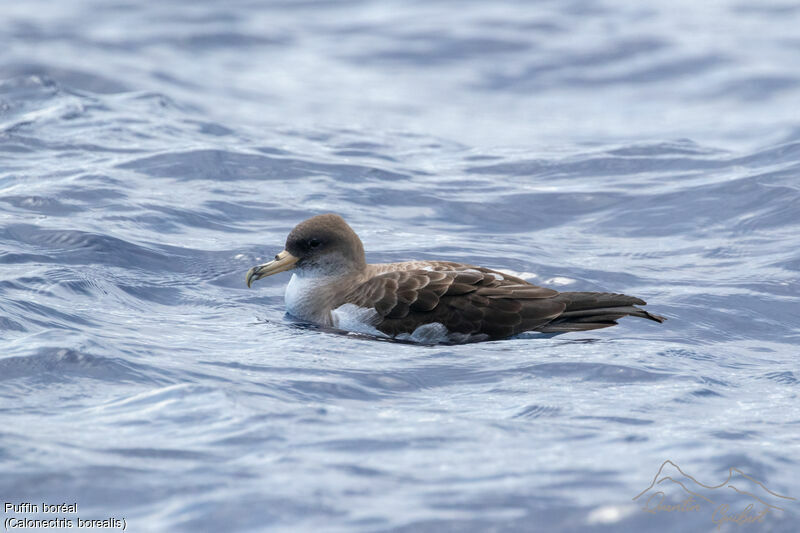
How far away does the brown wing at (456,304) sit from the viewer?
26.4 ft

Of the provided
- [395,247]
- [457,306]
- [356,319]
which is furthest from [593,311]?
Result: [395,247]

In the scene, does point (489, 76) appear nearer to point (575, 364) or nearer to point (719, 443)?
point (575, 364)

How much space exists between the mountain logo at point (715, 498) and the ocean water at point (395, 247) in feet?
0.08

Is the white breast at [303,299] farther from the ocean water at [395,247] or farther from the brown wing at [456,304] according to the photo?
the brown wing at [456,304]

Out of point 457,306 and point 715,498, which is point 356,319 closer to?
point 457,306

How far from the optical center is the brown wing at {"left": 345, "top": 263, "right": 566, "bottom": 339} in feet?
26.4

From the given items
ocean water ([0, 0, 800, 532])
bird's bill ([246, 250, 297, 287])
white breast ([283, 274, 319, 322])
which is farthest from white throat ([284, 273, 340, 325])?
ocean water ([0, 0, 800, 532])

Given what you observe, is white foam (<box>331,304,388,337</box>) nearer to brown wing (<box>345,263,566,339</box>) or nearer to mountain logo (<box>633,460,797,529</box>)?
brown wing (<box>345,263,566,339</box>)

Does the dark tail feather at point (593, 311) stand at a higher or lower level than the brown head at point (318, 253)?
lower

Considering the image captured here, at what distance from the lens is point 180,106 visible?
16.8 meters

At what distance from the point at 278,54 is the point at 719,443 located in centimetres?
1585

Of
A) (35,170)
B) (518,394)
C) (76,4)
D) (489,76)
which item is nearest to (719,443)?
(518,394)

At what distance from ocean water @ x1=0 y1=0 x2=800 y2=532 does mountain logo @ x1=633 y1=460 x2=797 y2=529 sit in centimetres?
2

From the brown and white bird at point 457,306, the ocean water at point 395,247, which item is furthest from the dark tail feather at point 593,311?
the ocean water at point 395,247
